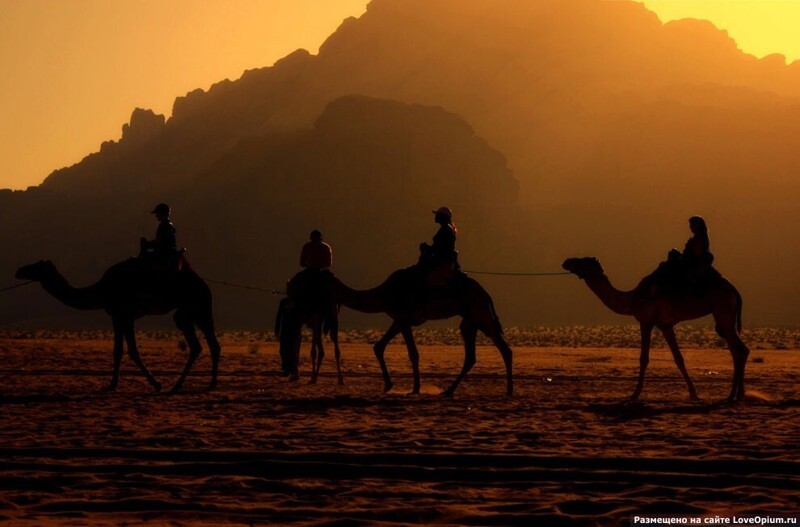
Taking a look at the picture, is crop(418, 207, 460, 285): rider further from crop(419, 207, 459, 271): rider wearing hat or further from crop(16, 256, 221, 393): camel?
crop(16, 256, 221, 393): camel

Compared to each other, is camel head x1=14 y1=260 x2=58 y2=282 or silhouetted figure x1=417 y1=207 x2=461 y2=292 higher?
silhouetted figure x1=417 y1=207 x2=461 y2=292

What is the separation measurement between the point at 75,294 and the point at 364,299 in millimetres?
4629

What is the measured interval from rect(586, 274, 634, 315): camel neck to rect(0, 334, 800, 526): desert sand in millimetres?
1406

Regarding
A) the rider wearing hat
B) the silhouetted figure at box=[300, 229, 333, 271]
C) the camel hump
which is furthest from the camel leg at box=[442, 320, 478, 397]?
the silhouetted figure at box=[300, 229, 333, 271]

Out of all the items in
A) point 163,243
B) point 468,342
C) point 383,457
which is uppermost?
point 163,243

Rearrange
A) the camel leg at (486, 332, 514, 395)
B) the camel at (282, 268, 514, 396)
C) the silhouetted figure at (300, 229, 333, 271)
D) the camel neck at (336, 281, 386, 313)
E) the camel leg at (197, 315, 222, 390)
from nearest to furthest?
1. the camel at (282, 268, 514, 396)
2. the camel leg at (486, 332, 514, 395)
3. the camel neck at (336, 281, 386, 313)
4. the camel leg at (197, 315, 222, 390)
5. the silhouetted figure at (300, 229, 333, 271)

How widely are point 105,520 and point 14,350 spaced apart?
28.0 m

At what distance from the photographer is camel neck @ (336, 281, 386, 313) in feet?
60.0

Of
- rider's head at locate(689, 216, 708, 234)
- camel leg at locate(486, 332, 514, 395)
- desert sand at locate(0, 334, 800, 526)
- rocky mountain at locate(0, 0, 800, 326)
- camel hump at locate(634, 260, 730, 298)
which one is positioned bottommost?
desert sand at locate(0, 334, 800, 526)

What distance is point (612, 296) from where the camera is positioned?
58.7ft

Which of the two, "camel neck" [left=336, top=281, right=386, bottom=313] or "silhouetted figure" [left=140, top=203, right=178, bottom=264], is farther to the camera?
"camel neck" [left=336, top=281, right=386, bottom=313]

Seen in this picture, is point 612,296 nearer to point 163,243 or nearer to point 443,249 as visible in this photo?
point 443,249

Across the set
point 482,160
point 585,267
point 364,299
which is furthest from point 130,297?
point 482,160

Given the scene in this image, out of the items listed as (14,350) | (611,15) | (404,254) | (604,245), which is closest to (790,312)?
(604,245)
